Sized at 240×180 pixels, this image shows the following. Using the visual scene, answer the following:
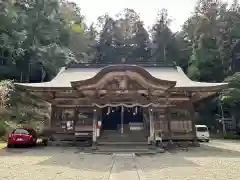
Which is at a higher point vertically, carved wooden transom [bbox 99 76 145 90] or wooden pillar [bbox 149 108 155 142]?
carved wooden transom [bbox 99 76 145 90]

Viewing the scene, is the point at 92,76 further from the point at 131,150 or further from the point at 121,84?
the point at 131,150

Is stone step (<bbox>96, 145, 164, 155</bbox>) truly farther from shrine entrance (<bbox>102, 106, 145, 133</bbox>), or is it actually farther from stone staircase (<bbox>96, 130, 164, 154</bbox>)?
shrine entrance (<bbox>102, 106, 145, 133</bbox>)

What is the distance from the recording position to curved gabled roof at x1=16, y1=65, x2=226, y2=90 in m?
17.3

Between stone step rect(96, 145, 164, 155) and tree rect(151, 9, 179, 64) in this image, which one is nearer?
stone step rect(96, 145, 164, 155)

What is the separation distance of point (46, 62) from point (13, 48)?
141 inches

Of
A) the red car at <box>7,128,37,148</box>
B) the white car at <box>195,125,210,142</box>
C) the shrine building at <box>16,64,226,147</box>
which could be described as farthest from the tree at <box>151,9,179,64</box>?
the red car at <box>7,128,37,148</box>

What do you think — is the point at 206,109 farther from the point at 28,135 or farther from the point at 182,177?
the point at 182,177

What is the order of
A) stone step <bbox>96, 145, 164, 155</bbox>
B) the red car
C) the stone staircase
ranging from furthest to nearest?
1. the red car
2. the stone staircase
3. stone step <bbox>96, 145, 164, 155</bbox>

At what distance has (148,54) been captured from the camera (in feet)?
169

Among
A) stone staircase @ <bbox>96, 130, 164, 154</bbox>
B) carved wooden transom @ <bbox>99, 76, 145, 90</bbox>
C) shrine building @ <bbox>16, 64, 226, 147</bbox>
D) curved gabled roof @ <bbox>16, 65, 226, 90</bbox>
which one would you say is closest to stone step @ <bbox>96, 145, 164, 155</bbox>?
stone staircase @ <bbox>96, 130, 164, 154</bbox>

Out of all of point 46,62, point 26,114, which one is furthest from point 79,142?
point 46,62

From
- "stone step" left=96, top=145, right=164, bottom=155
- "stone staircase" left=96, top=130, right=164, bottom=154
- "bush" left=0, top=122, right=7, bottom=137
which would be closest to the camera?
"stone step" left=96, top=145, right=164, bottom=155

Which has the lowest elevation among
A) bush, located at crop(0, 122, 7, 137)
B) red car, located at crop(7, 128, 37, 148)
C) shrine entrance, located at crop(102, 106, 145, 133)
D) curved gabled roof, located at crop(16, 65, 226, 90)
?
red car, located at crop(7, 128, 37, 148)

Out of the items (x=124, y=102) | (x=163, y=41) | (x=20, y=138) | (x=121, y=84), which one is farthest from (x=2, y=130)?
(x=163, y=41)
